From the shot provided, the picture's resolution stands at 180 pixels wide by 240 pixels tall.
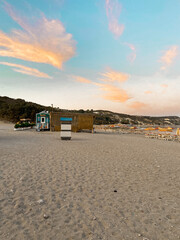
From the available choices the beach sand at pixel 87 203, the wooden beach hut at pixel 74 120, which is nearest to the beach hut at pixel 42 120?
the wooden beach hut at pixel 74 120

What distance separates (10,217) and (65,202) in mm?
1436

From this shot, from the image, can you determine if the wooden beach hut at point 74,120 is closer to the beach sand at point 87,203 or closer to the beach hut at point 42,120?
the beach hut at point 42,120

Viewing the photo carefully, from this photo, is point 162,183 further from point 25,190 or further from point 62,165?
point 25,190

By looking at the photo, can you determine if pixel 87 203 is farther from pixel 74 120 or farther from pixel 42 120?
pixel 42 120

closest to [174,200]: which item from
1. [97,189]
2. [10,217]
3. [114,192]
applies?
[114,192]

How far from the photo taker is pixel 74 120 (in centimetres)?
2752

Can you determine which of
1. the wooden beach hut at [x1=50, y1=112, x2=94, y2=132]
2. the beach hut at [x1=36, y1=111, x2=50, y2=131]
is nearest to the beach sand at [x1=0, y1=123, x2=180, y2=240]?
the wooden beach hut at [x1=50, y1=112, x2=94, y2=132]

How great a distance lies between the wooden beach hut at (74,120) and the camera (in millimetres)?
26734

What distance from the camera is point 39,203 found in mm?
4336

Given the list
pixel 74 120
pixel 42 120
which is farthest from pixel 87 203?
pixel 42 120

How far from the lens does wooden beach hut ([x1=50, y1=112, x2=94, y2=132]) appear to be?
26.7 meters

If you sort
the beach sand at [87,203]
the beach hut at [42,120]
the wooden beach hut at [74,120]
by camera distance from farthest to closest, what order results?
1. the beach hut at [42,120]
2. the wooden beach hut at [74,120]
3. the beach sand at [87,203]

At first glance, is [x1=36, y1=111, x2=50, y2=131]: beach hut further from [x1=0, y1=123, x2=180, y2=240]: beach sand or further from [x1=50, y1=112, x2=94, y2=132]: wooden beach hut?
[x1=0, y1=123, x2=180, y2=240]: beach sand

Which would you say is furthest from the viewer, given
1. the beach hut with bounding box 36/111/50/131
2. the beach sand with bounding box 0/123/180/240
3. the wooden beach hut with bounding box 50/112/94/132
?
the beach hut with bounding box 36/111/50/131
